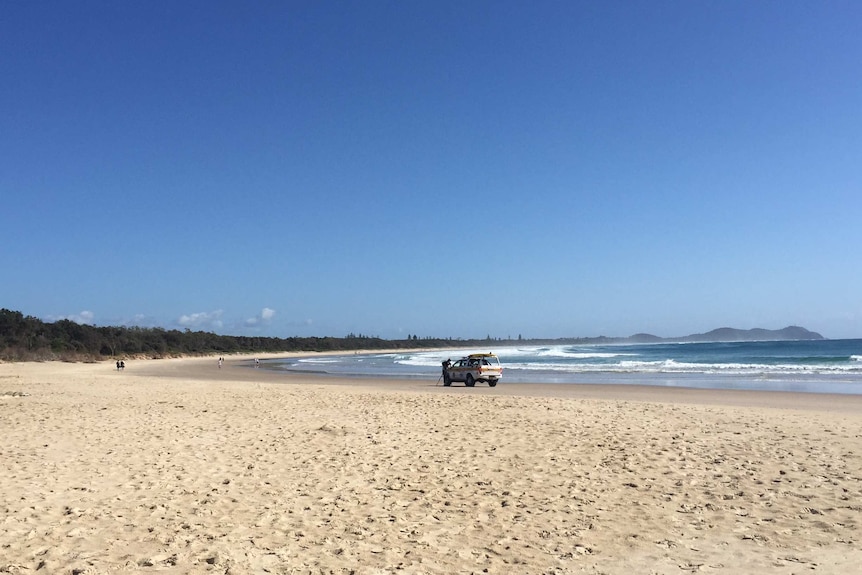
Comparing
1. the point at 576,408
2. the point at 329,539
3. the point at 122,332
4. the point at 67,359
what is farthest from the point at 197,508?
the point at 122,332

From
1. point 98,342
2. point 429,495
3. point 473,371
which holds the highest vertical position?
point 98,342

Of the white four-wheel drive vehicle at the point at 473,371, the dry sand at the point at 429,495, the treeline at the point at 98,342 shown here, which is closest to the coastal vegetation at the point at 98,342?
the treeline at the point at 98,342

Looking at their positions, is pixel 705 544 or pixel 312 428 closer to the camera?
pixel 705 544

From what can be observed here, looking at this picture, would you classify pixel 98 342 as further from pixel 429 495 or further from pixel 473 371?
pixel 429 495

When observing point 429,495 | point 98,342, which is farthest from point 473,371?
point 98,342

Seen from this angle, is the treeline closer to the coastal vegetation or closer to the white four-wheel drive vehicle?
the coastal vegetation

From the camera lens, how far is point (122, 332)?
3450 inches

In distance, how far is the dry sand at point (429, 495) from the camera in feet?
18.2

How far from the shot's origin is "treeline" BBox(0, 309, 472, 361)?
58.9 meters

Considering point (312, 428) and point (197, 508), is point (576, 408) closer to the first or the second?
point (312, 428)

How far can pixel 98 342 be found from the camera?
73.2 metres

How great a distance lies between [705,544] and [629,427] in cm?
703

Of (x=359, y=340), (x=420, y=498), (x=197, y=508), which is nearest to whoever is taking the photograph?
(x=197, y=508)

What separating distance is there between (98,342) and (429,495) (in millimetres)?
A: 76653
